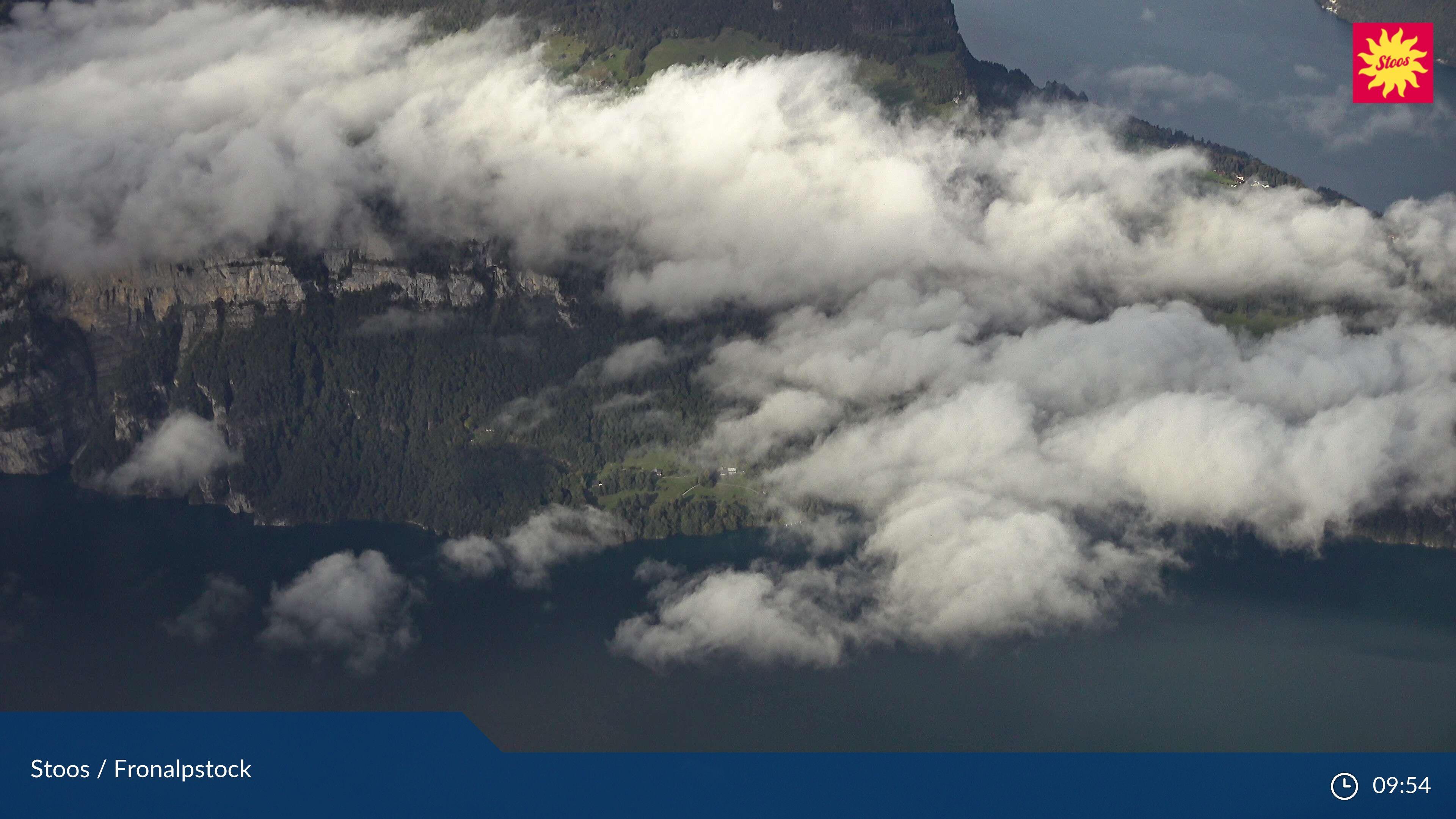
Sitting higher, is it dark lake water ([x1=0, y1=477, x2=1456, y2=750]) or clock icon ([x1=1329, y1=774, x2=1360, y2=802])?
dark lake water ([x1=0, y1=477, x2=1456, y2=750])

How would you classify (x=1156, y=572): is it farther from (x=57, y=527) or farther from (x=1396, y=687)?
(x=57, y=527)

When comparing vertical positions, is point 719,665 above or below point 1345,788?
above

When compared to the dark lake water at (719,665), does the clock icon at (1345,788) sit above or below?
below

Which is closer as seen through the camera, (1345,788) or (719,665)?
(1345,788)
